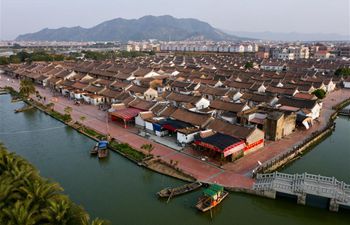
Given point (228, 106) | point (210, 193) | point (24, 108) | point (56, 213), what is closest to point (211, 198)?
point (210, 193)

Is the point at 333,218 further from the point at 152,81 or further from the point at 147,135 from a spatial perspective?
the point at 152,81

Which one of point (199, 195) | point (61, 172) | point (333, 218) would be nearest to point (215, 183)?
point (199, 195)

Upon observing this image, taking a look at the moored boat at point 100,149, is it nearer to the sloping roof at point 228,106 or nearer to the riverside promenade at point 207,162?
the riverside promenade at point 207,162

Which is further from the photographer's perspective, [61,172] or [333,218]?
[61,172]

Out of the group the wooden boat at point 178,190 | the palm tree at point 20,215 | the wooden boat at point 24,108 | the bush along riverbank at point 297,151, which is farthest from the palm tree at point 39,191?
the wooden boat at point 24,108

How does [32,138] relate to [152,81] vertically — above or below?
below

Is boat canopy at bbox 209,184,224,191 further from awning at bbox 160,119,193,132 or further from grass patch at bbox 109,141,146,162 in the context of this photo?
awning at bbox 160,119,193,132
